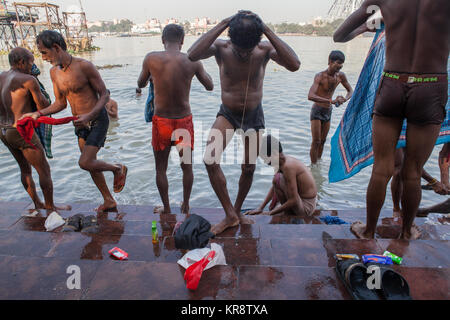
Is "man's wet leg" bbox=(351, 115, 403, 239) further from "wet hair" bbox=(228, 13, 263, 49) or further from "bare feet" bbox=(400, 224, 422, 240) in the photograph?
"wet hair" bbox=(228, 13, 263, 49)

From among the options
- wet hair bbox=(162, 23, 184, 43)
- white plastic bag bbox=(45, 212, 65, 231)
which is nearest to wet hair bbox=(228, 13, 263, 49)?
wet hair bbox=(162, 23, 184, 43)

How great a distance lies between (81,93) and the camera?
3.64m

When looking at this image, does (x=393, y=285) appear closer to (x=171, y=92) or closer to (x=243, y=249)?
(x=243, y=249)

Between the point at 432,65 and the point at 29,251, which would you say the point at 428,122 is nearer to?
the point at 432,65

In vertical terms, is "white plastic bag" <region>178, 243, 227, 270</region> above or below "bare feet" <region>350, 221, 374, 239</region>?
above

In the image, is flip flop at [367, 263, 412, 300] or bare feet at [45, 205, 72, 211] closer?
Answer: flip flop at [367, 263, 412, 300]

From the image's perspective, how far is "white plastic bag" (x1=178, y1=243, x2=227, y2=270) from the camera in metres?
2.21

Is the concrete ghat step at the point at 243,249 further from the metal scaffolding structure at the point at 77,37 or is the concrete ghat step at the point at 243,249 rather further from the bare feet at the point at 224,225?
the metal scaffolding structure at the point at 77,37

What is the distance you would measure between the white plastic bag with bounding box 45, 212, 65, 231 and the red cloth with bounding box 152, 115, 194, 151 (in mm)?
1252

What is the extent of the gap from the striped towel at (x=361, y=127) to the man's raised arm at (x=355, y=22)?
0.48 metres

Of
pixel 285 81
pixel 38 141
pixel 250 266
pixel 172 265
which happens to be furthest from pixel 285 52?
pixel 285 81

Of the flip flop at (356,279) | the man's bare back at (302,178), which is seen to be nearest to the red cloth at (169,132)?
the man's bare back at (302,178)

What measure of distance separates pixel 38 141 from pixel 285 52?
3.12 m

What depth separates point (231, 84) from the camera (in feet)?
9.78
